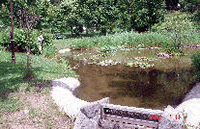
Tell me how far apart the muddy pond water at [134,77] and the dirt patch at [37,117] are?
2.12 meters

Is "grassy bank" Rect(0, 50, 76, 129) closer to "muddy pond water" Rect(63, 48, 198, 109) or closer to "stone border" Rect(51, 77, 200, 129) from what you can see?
"stone border" Rect(51, 77, 200, 129)

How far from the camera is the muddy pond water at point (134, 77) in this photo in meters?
9.45

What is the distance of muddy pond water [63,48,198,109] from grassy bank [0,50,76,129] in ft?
5.38

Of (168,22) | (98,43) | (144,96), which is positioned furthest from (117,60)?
(168,22)

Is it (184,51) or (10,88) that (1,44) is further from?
(184,51)

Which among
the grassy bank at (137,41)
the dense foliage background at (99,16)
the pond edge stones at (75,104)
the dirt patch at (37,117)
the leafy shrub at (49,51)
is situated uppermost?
the dense foliage background at (99,16)

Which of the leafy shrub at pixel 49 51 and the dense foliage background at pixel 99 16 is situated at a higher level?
the dense foliage background at pixel 99 16

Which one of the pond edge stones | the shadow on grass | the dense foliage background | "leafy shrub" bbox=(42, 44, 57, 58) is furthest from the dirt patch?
the dense foliage background

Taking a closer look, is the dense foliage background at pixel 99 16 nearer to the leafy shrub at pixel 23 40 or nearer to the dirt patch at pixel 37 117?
the leafy shrub at pixel 23 40

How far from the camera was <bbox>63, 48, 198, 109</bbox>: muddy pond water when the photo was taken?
9448 millimetres

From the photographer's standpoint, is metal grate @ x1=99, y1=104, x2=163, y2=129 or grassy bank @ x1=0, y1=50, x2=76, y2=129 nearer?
metal grate @ x1=99, y1=104, x2=163, y2=129

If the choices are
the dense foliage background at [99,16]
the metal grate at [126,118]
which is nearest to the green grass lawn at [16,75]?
the metal grate at [126,118]

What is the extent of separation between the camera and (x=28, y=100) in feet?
26.5

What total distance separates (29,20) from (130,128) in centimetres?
722
